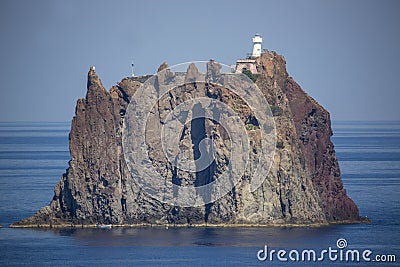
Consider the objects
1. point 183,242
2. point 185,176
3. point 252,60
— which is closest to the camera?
point 183,242

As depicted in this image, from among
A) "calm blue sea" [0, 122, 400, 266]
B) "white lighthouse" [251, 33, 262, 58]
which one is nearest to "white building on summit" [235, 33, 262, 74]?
"white lighthouse" [251, 33, 262, 58]

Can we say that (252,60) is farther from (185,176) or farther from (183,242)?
(183,242)

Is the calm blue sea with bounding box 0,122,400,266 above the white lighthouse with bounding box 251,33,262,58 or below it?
below

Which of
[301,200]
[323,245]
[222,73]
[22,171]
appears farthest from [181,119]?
[22,171]

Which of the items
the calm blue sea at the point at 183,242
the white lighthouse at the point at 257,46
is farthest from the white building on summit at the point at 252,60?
the calm blue sea at the point at 183,242

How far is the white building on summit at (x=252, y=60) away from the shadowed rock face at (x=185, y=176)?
21.1ft

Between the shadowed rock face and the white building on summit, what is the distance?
6446 mm

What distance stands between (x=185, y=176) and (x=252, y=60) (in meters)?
17.0

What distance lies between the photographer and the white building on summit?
120425 mm

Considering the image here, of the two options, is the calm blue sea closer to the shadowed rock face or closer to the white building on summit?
the shadowed rock face

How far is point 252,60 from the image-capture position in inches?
4823

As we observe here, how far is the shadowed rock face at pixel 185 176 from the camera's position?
354ft

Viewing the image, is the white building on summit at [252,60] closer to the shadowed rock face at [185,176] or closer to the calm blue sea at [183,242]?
the shadowed rock face at [185,176]

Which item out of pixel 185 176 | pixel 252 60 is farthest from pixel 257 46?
pixel 185 176
